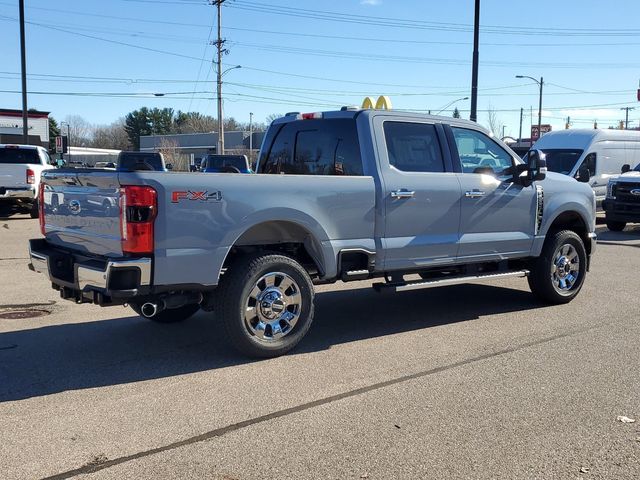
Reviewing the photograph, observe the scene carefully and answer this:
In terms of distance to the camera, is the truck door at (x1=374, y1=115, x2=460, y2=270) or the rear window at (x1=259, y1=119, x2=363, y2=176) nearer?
the truck door at (x1=374, y1=115, x2=460, y2=270)

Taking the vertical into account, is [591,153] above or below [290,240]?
above

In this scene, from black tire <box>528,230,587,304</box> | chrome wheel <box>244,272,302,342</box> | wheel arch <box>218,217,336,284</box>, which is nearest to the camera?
chrome wheel <box>244,272,302,342</box>

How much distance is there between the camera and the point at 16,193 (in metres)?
17.8

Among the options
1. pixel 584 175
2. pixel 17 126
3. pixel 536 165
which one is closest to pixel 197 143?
pixel 17 126

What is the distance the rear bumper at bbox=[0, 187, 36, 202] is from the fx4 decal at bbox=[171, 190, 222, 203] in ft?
48.9

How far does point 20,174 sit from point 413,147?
48.2ft

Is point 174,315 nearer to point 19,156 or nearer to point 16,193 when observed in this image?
point 16,193

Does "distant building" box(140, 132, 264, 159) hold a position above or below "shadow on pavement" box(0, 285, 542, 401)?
above

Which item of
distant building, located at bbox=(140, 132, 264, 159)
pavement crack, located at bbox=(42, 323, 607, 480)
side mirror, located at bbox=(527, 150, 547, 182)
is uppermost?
distant building, located at bbox=(140, 132, 264, 159)

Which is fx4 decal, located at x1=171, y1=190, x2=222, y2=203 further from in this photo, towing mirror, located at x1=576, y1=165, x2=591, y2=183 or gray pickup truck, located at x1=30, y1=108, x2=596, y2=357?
towing mirror, located at x1=576, y1=165, x2=591, y2=183

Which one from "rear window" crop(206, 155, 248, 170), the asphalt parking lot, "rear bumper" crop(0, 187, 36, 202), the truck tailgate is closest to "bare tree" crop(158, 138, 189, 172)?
"rear window" crop(206, 155, 248, 170)

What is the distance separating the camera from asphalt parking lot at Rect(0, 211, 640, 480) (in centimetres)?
365

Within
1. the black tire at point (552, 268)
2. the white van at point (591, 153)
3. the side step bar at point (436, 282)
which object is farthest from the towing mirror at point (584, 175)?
the side step bar at point (436, 282)

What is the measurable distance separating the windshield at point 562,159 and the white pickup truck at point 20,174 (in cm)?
1460
